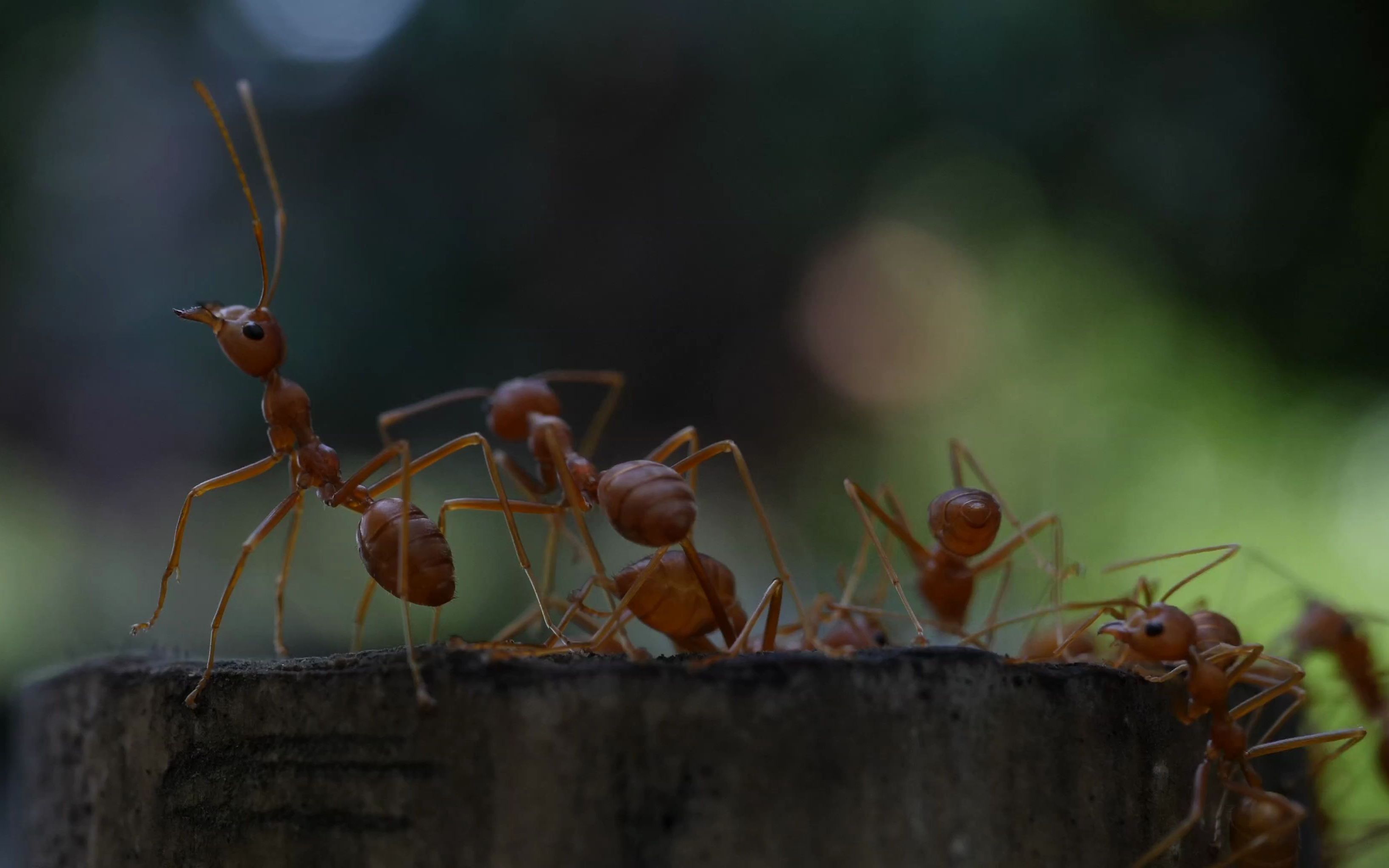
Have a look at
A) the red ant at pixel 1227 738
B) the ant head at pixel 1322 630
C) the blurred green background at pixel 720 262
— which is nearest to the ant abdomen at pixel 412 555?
the red ant at pixel 1227 738

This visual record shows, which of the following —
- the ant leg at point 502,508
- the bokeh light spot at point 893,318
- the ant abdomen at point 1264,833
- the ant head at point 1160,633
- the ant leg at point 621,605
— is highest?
the bokeh light spot at point 893,318

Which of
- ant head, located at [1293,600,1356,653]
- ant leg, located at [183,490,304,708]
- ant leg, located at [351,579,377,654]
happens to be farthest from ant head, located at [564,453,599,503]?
ant head, located at [1293,600,1356,653]

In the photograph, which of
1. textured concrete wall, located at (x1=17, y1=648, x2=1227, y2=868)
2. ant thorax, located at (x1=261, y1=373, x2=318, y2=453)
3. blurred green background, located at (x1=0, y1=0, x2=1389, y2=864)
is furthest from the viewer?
blurred green background, located at (x1=0, y1=0, x2=1389, y2=864)

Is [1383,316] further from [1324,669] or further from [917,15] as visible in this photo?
[917,15]

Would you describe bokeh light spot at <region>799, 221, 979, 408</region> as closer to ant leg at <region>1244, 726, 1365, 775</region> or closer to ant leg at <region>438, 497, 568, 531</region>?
ant leg at <region>438, 497, 568, 531</region>

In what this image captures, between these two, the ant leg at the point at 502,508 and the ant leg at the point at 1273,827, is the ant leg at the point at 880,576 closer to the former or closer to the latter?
the ant leg at the point at 502,508
